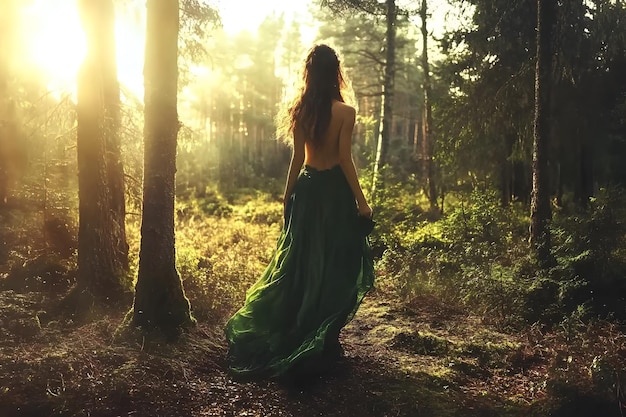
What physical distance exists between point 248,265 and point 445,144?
23.7 ft

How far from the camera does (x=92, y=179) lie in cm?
658

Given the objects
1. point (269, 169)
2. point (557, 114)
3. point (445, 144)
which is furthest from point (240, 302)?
point (269, 169)

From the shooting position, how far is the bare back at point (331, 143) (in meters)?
4.81

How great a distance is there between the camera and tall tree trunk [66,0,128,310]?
6.48m

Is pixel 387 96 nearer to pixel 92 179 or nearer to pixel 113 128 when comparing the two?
pixel 113 128

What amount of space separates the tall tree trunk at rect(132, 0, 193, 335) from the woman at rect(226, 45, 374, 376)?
34.3 inches

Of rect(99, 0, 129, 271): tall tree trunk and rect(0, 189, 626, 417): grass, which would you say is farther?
rect(99, 0, 129, 271): tall tree trunk

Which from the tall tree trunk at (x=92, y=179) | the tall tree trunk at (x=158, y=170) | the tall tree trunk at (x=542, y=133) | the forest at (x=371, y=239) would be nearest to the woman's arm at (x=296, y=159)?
the forest at (x=371, y=239)

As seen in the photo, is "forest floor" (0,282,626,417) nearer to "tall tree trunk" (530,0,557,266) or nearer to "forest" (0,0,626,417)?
"forest" (0,0,626,417)

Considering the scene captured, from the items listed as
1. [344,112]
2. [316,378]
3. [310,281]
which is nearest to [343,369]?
[316,378]

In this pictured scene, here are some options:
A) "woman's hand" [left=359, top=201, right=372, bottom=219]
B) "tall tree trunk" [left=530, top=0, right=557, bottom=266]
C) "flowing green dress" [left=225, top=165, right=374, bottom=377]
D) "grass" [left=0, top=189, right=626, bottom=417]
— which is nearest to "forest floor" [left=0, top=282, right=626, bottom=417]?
"grass" [left=0, top=189, right=626, bottom=417]

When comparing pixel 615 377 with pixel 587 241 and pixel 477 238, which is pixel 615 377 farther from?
pixel 477 238

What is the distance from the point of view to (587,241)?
6.46 m

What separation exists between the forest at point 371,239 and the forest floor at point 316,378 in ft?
0.07
